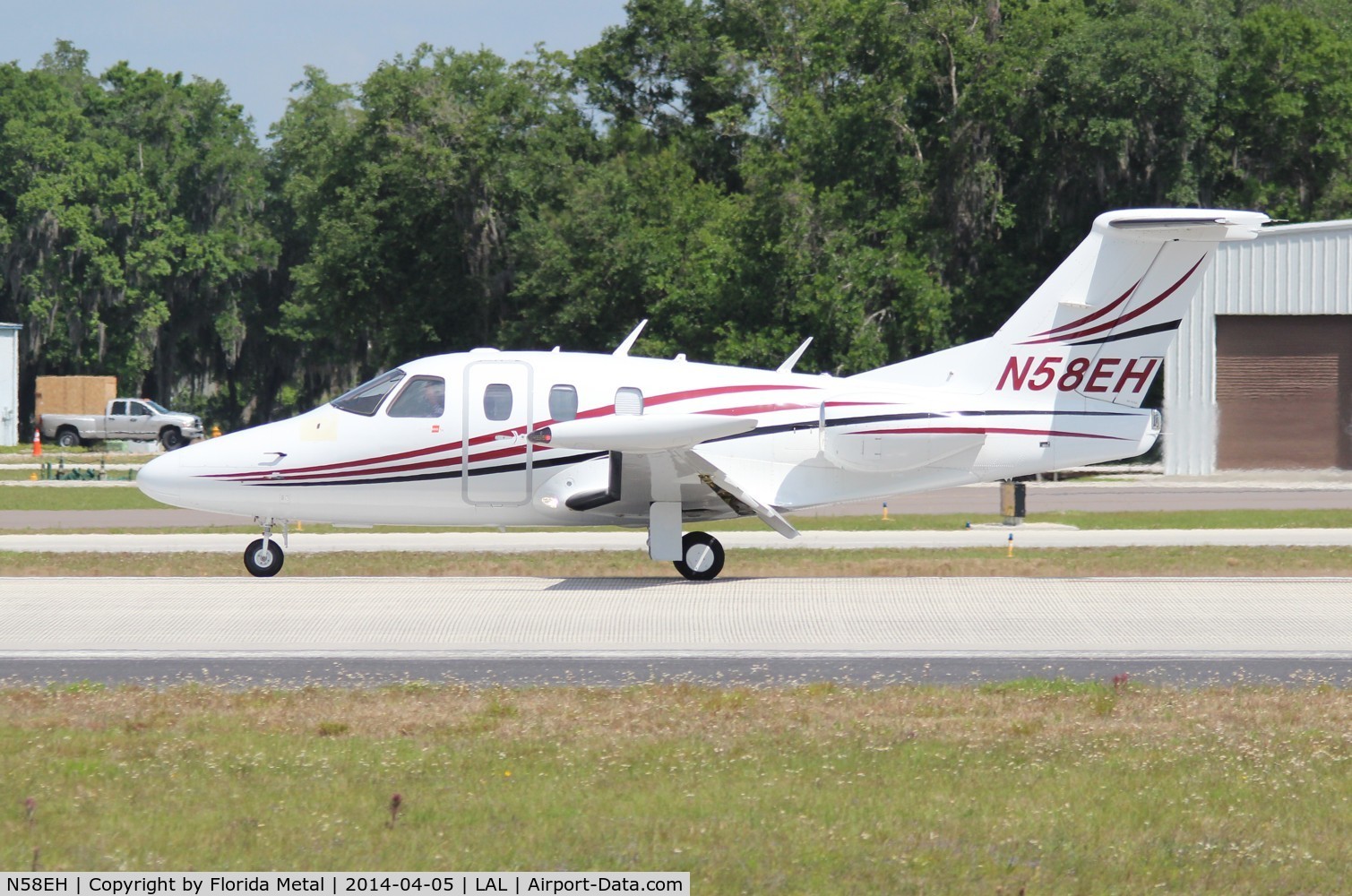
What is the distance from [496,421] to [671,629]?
182 inches

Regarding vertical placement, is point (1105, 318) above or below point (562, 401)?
above

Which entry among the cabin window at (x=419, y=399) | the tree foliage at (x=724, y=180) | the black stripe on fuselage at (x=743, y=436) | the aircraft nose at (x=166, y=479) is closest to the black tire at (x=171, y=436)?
the tree foliage at (x=724, y=180)

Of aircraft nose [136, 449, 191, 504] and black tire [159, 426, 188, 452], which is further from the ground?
black tire [159, 426, 188, 452]

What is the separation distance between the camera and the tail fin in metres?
17.3

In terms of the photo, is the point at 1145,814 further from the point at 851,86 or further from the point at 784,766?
the point at 851,86

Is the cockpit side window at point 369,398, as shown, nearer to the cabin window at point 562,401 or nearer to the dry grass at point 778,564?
the cabin window at point 562,401

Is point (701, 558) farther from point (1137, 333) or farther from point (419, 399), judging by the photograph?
point (1137, 333)

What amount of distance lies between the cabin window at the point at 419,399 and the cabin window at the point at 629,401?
6.68ft

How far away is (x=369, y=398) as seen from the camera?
17969 mm

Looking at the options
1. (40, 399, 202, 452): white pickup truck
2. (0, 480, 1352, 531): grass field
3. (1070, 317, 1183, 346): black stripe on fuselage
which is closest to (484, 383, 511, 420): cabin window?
(1070, 317, 1183, 346): black stripe on fuselage

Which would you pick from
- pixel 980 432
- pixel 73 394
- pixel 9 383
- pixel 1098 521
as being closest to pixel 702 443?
pixel 980 432

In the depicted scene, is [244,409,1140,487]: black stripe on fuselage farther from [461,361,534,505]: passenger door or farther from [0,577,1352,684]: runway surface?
[0,577,1352,684]: runway surface

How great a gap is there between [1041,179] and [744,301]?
32.6ft

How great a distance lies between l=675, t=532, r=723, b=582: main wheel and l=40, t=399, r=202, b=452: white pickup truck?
48081 millimetres
